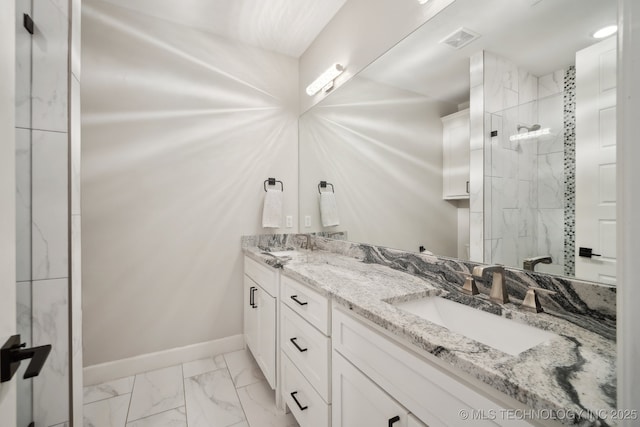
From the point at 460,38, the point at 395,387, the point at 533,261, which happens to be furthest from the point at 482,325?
the point at 460,38

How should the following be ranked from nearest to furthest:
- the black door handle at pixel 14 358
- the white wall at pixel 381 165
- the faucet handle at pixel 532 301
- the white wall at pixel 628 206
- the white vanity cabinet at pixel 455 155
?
the white wall at pixel 628 206 < the black door handle at pixel 14 358 < the faucet handle at pixel 532 301 < the white vanity cabinet at pixel 455 155 < the white wall at pixel 381 165

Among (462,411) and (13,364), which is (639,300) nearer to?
(462,411)

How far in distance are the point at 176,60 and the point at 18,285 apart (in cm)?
180

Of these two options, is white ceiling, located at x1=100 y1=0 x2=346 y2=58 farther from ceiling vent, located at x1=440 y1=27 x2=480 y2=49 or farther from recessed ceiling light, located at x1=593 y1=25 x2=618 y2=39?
recessed ceiling light, located at x1=593 y1=25 x2=618 y2=39

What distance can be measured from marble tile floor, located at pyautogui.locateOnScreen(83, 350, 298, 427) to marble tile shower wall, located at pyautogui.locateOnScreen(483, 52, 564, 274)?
1427 mm

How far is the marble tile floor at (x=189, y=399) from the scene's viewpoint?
4.69 ft

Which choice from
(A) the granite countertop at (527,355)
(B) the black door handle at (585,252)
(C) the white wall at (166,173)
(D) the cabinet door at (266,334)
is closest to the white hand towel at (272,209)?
(C) the white wall at (166,173)

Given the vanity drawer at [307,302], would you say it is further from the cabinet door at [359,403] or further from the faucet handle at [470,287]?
the faucet handle at [470,287]

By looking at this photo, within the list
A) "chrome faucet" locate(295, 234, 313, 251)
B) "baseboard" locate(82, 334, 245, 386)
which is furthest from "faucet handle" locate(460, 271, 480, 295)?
"baseboard" locate(82, 334, 245, 386)

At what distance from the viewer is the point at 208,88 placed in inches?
81.5

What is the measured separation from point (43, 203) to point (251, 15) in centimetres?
179

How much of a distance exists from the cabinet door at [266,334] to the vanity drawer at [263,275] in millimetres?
43

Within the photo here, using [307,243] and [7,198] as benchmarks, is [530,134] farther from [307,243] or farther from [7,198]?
[307,243]

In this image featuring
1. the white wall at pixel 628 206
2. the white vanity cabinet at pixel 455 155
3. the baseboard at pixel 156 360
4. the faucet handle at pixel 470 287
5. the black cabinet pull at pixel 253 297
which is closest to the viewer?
the white wall at pixel 628 206
